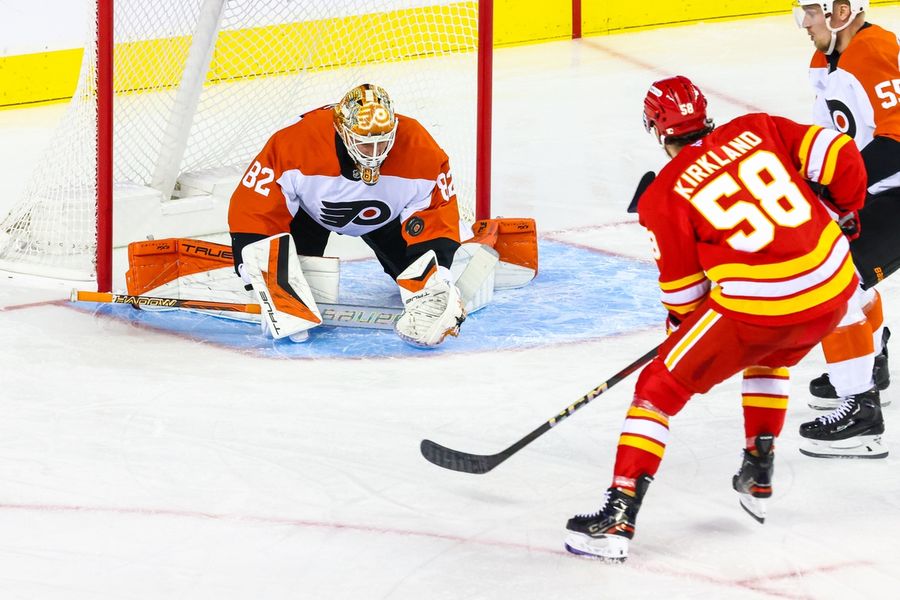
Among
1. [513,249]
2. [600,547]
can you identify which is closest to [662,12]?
[513,249]

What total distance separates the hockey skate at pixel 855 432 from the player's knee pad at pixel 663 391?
70cm

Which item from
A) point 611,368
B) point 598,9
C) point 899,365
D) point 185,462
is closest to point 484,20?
point 611,368

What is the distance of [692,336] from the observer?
260cm

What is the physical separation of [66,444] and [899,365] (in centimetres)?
209

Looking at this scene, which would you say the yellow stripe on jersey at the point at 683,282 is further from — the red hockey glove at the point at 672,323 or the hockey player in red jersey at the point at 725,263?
the red hockey glove at the point at 672,323

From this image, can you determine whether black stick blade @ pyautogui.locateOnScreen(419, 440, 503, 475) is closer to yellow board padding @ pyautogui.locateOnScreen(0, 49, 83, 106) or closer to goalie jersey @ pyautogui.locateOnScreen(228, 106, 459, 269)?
goalie jersey @ pyautogui.locateOnScreen(228, 106, 459, 269)

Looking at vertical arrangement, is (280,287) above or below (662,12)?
below

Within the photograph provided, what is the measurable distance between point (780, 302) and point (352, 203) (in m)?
1.78

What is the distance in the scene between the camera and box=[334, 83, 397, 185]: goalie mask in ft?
12.5

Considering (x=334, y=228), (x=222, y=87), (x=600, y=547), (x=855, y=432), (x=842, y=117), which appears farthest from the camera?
(x=222, y=87)

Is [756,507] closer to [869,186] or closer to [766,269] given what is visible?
[766,269]

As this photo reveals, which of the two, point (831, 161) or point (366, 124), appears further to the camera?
point (366, 124)

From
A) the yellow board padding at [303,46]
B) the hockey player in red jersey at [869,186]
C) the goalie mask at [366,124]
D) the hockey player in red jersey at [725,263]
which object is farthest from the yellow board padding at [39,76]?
the hockey player in red jersey at [725,263]

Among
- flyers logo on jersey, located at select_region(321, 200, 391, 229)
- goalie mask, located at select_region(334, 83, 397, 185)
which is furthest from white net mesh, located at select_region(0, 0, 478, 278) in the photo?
goalie mask, located at select_region(334, 83, 397, 185)
